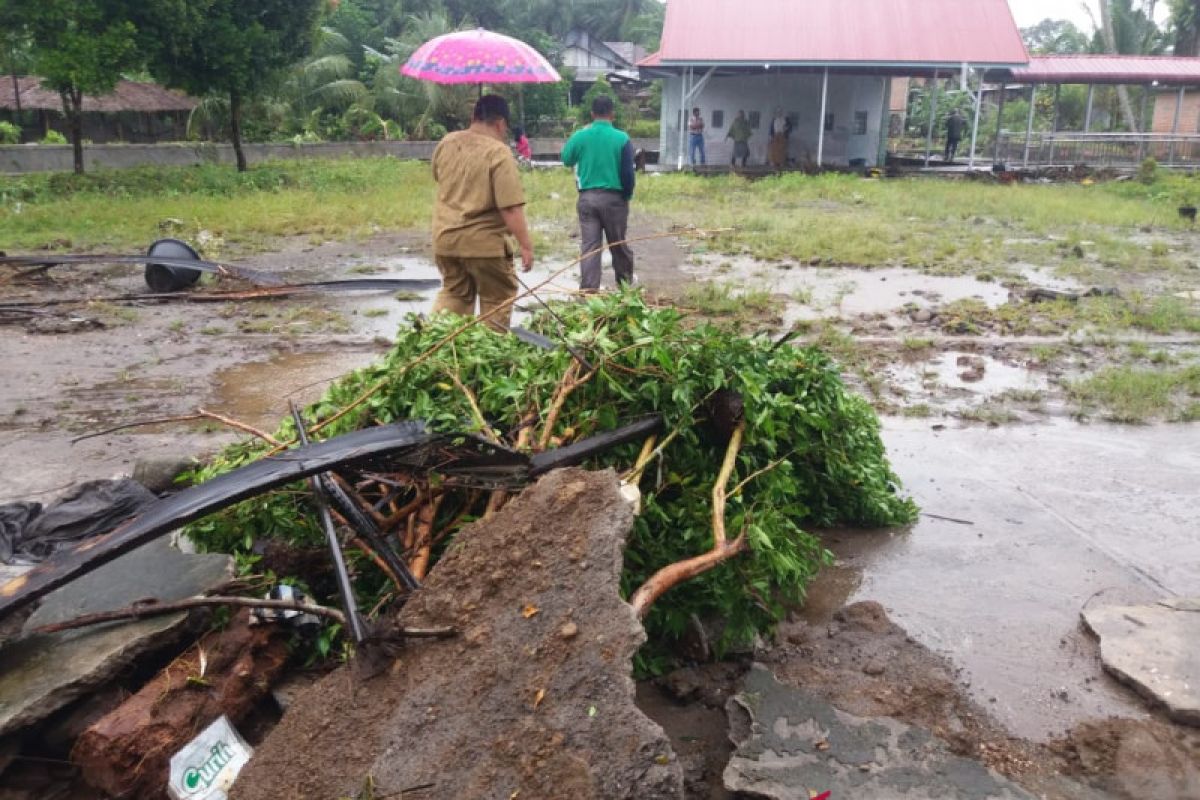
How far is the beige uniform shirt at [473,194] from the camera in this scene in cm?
569

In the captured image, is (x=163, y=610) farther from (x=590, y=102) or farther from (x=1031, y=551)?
(x=590, y=102)

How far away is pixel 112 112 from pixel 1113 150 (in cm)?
3161

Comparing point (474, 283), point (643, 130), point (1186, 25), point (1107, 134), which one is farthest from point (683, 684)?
point (1186, 25)

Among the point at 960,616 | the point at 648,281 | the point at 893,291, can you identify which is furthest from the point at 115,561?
the point at 893,291

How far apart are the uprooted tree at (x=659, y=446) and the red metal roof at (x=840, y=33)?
69.8 feet

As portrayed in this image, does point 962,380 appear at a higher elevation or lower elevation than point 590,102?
lower

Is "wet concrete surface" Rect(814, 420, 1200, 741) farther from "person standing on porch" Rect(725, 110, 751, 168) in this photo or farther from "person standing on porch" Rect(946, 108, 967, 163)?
"person standing on porch" Rect(946, 108, 967, 163)

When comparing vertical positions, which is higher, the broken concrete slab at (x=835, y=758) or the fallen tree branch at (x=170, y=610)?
the fallen tree branch at (x=170, y=610)

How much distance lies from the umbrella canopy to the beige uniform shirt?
1.99 m

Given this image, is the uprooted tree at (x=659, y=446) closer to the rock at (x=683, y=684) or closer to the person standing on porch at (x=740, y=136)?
the rock at (x=683, y=684)

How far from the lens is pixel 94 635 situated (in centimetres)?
286

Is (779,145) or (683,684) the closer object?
(683,684)

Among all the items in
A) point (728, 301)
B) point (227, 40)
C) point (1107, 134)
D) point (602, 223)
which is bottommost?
point (728, 301)

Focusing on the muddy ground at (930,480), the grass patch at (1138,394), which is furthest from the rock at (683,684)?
the grass patch at (1138,394)
